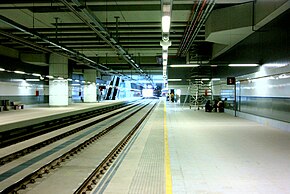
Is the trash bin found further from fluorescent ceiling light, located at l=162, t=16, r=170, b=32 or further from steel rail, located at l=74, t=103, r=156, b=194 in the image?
fluorescent ceiling light, located at l=162, t=16, r=170, b=32

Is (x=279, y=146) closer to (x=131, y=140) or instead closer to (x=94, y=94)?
(x=131, y=140)

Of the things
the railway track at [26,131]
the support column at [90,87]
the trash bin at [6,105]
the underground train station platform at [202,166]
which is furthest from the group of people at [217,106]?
the support column at [90,87]

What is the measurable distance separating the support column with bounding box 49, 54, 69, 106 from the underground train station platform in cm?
2063

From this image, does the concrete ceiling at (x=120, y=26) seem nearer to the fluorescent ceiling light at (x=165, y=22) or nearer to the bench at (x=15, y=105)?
the fluorescent ceiling light at (x=165, y=22)

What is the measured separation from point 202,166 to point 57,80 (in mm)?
25344

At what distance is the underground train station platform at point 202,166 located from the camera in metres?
5.62

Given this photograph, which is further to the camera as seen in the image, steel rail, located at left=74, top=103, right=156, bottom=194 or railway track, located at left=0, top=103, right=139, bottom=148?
railway track, located at left=0, top=103, right=139, bottom=148

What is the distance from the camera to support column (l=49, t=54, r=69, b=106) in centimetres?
→ 3031

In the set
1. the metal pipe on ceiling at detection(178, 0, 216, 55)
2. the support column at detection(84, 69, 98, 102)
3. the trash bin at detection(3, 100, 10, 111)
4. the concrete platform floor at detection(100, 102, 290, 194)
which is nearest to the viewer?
the concrete platform floor at detection(100, 102, 290, 194)

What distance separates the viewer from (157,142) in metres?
10.7

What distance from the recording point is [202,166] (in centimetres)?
716

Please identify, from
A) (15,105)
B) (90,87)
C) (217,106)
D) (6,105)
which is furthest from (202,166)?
(90,87)

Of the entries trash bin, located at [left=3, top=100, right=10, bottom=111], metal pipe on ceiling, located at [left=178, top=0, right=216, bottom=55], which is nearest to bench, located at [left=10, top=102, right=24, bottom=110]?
trash bin, located at [left=3, top=100, right=10, bottom=111]

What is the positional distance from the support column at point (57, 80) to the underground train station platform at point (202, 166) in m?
20.6
